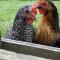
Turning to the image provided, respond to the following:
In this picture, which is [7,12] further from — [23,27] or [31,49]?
[31,49]

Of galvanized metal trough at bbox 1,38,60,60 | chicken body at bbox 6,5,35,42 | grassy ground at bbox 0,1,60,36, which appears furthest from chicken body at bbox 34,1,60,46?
grassy ground at bbox 0,1,60,36

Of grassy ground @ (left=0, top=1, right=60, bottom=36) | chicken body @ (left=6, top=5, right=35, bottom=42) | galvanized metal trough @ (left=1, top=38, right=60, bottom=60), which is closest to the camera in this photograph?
galvanized metal trough @ (left=1, top=38, right=60, bottom=60)

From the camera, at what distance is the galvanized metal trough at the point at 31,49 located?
26.6 ft

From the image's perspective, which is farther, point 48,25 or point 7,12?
point 7,12

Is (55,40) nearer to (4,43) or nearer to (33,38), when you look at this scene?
(33,38)

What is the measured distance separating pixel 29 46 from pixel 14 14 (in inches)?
45.7

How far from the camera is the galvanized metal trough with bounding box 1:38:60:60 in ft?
26.6

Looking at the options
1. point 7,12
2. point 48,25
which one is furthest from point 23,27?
point 48,25

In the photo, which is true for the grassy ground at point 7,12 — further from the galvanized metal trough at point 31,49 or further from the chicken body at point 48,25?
the chicken body at point 48,25

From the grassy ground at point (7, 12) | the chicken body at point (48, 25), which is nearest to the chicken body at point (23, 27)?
the grassy ground at point (7, 12)

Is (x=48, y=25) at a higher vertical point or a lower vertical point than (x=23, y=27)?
higher

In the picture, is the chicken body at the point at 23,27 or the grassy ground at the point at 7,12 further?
the grassy ground at the point at 7,12

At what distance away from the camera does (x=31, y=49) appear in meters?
8.59

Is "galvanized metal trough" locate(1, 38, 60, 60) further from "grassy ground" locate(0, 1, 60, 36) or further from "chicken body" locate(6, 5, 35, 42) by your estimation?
"grassy ground" locate(0, 1, 60, 36)
